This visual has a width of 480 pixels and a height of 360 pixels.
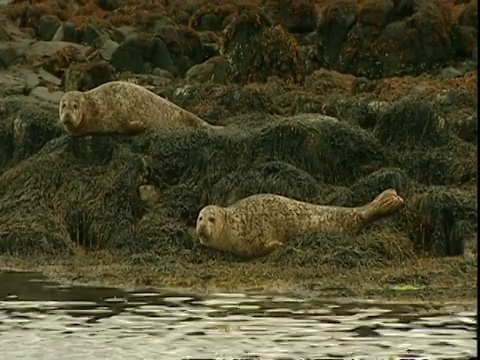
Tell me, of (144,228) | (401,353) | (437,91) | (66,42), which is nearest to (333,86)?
(437,91)

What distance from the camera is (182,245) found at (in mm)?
12867

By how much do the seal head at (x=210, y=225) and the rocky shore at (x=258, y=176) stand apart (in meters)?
0.20

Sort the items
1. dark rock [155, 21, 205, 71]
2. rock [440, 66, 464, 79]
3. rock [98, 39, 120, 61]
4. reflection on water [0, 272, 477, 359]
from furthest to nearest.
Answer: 1. dark rock [155, 21, 205, 71]
2. rock [98, 39, 120, 61]
3. rock [440, 66, 464, 79]
4. reflection on water [0, 272, 477, 359]

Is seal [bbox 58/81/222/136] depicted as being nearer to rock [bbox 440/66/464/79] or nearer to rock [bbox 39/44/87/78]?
rock [bbox 440/66/464/79]

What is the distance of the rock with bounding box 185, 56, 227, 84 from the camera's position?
2017cm

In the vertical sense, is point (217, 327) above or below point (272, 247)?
below

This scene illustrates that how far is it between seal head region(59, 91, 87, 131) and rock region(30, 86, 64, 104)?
458 centimetres

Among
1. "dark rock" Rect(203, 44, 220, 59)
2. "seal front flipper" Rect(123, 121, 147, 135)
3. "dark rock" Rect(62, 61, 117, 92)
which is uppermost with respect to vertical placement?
"dark rock" Rect(203, 44, 220, 59)

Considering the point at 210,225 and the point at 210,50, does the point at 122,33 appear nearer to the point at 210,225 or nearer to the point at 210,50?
the point at 210,50

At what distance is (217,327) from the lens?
9070mm

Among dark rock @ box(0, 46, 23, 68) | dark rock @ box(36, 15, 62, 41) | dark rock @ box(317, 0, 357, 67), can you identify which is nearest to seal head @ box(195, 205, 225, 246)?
dark rock @ box(317, 0, 357, 67)

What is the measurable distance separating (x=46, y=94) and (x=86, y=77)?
66 centimetres

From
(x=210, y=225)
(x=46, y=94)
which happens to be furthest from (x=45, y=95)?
(x=210, y=225)

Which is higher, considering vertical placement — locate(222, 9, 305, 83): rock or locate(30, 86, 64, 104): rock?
locate(222, 9, 305, 83): rock
